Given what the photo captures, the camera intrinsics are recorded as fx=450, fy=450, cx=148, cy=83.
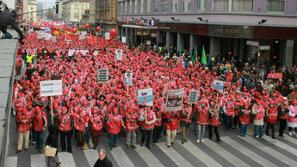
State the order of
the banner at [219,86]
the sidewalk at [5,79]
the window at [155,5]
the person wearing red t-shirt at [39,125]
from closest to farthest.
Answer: the sidewalk at [5,79] → the person wearing red t-shirt at [39,125] → the banner at [219,86] → the window at [155,5]

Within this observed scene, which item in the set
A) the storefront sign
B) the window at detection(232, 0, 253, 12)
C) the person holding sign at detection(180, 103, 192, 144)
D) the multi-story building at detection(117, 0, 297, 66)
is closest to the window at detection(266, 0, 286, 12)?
the multi-story building at detection(117, 0, 297, 66)

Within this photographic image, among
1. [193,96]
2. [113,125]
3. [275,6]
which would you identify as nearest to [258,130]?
[193,96]

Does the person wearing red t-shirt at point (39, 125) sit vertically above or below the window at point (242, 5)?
below

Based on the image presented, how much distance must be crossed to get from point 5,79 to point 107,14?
85.2m

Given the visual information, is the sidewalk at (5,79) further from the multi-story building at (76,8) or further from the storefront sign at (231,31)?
the multi-story building at (76,8)

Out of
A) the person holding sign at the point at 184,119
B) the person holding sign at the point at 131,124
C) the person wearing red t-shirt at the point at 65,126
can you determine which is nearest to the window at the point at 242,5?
the person holding sign at the point at 184,119

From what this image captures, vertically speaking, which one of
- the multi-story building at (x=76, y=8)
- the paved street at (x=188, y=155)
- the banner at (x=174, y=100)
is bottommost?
the paved street at (x=188, y=155)

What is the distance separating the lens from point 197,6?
144 ft

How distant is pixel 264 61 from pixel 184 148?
23264mm

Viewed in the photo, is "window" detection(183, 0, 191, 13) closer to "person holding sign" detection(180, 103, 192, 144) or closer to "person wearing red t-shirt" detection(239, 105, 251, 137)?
"person wearing red t-shirt" detection(239, 105, 251, 137)

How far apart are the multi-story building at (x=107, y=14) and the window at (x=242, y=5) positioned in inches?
2021

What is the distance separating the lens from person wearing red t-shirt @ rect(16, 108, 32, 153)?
14500mm

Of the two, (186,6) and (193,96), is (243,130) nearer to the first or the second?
(193,96)

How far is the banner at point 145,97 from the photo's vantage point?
16391 mm
